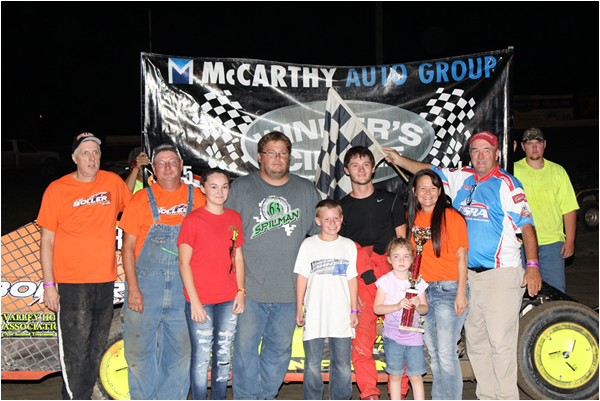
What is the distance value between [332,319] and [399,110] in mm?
2348

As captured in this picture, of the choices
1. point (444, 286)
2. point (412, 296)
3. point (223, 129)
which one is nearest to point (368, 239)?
point (412, 296)

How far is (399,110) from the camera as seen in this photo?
17.0 feet

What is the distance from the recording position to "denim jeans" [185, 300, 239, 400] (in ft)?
12.4

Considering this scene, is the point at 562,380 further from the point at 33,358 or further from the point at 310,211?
the point at 33,358

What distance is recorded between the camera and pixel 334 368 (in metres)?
3.95

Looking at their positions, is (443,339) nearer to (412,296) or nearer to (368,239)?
(412,296)

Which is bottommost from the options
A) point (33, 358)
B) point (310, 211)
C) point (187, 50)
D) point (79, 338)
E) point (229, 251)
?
point (33, 358)

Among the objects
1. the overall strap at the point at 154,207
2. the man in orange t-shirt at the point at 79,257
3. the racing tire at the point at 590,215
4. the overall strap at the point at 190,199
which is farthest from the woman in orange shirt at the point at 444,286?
the racing tire at the point at 590,215

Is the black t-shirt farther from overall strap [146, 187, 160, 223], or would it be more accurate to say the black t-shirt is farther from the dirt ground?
the dirt ground

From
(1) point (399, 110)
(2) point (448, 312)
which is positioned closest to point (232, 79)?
(1) point (399, 110)

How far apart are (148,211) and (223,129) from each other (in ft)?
4.90

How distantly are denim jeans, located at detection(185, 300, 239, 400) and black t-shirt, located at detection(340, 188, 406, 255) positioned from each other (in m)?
1.12

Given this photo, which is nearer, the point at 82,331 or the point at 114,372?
the point at 82,331

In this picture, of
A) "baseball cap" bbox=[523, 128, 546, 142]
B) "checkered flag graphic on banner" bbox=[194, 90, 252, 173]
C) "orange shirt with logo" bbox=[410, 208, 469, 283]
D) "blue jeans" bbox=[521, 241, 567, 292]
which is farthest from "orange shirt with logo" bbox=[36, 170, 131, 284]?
"blue jeans" bbox=[521, 241, 567, 292]
